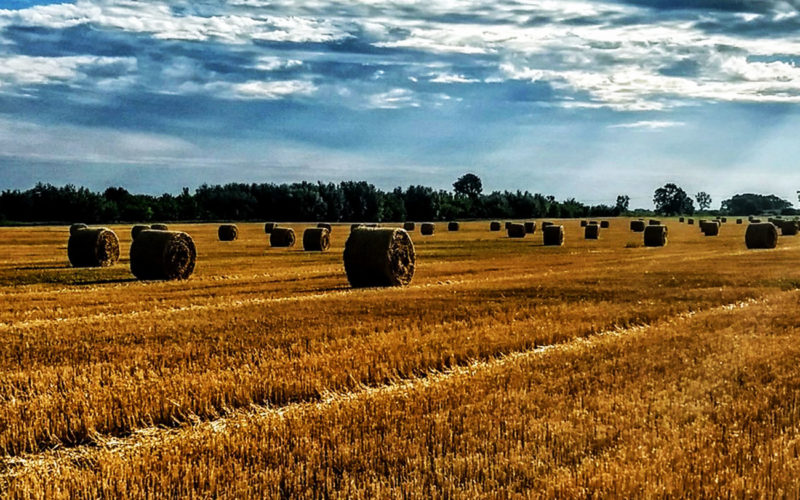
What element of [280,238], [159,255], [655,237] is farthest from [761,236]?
[159,255]

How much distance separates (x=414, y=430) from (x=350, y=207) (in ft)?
395

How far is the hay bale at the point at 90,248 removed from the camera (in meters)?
32.6

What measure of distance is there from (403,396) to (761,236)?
4096cm

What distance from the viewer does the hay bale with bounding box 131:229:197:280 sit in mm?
27531

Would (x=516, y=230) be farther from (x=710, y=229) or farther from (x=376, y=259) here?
(x=376, y=259)

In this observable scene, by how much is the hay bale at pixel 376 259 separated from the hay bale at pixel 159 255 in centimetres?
620

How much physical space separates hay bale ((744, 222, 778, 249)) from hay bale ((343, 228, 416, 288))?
27.3 m

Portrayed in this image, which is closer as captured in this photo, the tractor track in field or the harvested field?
the harvested field

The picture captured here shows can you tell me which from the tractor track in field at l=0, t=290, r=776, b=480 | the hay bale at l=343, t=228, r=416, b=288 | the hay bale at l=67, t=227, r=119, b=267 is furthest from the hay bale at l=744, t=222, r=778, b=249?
the tractor track in field at l=0, t=290, r=776, b=480

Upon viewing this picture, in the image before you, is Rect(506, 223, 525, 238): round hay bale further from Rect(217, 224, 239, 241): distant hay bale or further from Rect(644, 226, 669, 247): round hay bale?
Rect(217, 224, 239, 241): distant hay bale

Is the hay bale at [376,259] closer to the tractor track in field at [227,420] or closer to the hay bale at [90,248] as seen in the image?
the tractor track in field at [227,420]

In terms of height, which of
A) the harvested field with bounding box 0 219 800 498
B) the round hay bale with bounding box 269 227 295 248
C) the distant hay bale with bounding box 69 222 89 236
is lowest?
the harvested field with bounding box 0 219 800 498

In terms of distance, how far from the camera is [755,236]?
4559 cm

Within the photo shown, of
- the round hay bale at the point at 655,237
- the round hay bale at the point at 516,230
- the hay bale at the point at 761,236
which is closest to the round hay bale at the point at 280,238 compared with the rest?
the round hay bale at the point at 516,230
